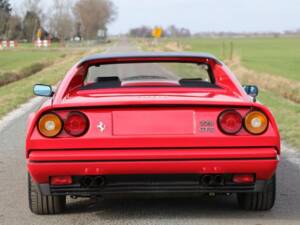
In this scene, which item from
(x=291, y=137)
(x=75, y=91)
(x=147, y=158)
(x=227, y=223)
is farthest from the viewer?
(x=291, y=137)

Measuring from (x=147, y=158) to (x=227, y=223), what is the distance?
88cm

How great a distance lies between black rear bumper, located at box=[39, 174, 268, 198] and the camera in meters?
4.31

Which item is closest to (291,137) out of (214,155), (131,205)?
(131,205)

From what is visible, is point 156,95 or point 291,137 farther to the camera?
point 291,137

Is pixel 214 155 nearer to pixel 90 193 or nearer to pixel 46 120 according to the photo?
pixel 90 193

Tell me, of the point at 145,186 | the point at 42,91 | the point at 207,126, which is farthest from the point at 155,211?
the point at 42,91

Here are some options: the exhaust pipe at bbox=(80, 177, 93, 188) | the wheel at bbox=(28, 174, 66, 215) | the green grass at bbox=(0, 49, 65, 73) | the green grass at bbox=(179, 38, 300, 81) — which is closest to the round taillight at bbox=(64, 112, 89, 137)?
the exhaust pipe at bbox=(80, 177, 93, 188)

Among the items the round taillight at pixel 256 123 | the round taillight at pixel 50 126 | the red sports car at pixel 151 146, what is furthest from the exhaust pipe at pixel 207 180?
the round taillight at pixel 50 126

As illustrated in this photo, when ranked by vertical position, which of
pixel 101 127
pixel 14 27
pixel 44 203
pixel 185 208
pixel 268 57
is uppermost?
pixel 101 127

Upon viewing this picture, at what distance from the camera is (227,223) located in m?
4.57

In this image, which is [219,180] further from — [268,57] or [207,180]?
[268,57]

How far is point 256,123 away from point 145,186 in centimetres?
93

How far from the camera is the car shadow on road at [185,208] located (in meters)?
4.79

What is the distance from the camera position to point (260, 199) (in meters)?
4.80
